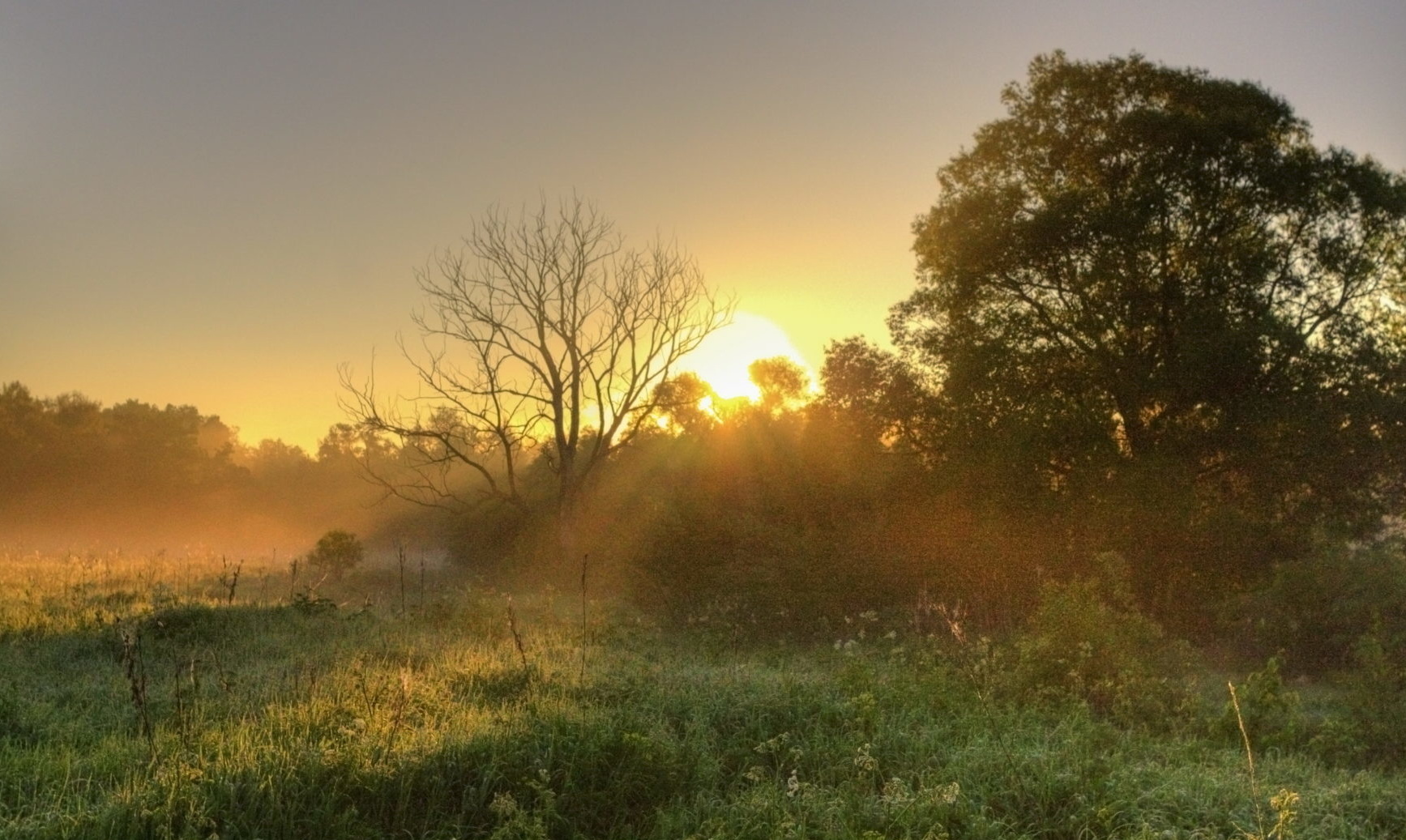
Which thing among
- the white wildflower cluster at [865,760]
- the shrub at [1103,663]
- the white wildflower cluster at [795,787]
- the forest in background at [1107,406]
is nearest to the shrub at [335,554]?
the forest in background at [1107,406]

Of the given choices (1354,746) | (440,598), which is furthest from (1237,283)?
(440,598)

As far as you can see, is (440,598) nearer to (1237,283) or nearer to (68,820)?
(68,820)

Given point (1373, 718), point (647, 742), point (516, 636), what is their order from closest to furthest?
point (647, 742) < point (516, 636) < point (1373, 718)

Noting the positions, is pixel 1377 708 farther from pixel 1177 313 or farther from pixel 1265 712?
pixel 1177 313

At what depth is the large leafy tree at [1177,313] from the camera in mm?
17547

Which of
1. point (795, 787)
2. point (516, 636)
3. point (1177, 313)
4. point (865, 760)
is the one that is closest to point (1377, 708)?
point (865, 760)

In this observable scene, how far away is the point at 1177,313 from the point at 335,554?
66.3 ft

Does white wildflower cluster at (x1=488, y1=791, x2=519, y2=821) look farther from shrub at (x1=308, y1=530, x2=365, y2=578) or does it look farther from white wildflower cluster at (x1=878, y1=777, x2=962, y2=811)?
shrub at (x1=308, y1=530, x2=365, y2=578)

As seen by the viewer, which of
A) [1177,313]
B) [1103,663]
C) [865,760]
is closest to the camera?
[865,760]

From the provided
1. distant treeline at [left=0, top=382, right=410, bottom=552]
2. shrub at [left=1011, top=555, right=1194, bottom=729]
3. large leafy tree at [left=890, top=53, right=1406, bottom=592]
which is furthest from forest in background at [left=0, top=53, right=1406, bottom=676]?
distant treeline at [left=0, top=382, right=410, bottom=552]

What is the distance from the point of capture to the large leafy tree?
17.5m

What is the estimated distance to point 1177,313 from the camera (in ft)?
61.3

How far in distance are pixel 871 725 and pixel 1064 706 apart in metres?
2.83

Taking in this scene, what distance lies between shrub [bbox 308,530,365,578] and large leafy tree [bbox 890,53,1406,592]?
1540 cm
